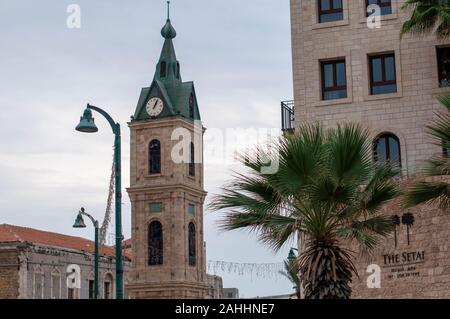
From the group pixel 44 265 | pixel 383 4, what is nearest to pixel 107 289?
pixel 44 265

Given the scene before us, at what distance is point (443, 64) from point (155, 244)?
55.4 m

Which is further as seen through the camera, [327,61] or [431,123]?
[327,61]

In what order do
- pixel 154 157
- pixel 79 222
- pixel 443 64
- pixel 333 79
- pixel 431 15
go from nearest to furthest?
pixel 431 15 → pixel 443 64 → pixel 333 79 → pixel 79 222 → pixel 154 157

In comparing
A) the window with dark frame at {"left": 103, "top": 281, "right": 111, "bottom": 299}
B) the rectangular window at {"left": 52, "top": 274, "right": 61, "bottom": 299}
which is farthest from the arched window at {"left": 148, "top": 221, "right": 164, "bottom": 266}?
the rectangular window at {"left": 52, "top": 274, "right": 61, "bottom": 299}

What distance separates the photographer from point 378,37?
31.1 metres

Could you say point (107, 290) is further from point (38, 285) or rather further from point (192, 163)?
point (192, 163)

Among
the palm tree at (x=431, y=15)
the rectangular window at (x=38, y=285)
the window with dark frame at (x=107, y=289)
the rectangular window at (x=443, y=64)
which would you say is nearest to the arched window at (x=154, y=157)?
the window with dark frame at (x=107, y=289)

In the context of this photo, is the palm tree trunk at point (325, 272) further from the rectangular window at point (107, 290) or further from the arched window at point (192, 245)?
the arched window at point (192, 245)

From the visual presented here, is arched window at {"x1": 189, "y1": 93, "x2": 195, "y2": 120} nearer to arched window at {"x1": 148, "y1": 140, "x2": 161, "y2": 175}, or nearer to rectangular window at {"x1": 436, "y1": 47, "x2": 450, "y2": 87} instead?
arched window at {"x1": 148, "y1": 140, "x2": 161, "y2": 175}

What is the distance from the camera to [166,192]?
83688mm
